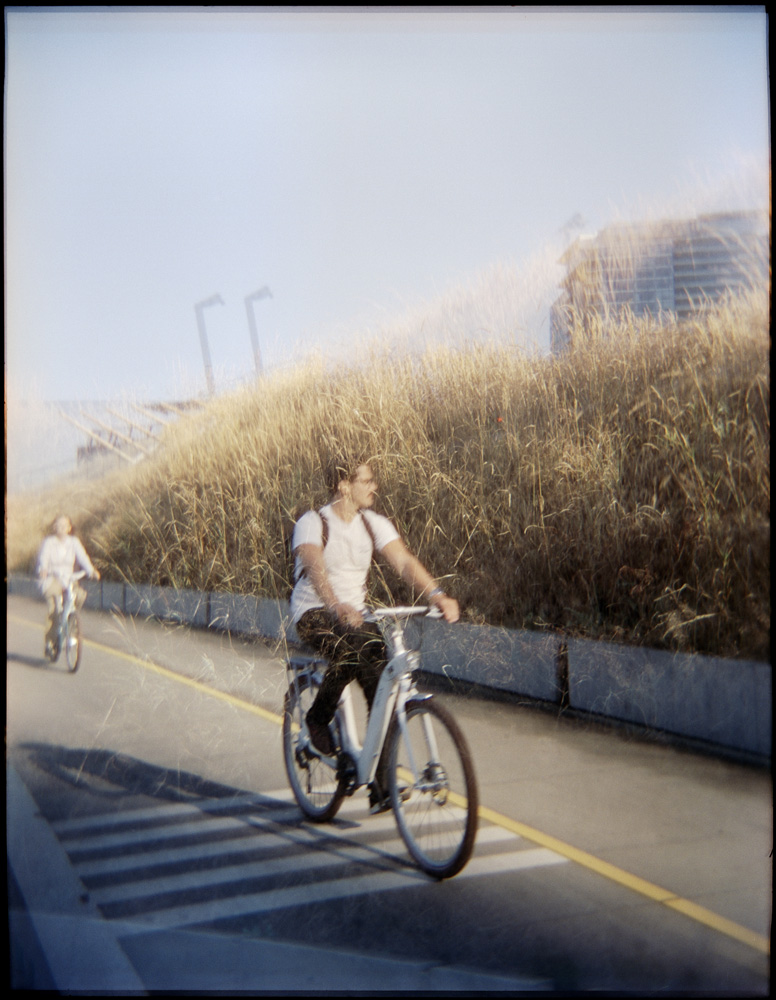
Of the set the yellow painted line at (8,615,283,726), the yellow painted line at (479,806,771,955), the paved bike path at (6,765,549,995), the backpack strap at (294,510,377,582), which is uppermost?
the backpack strap at (294,510,377,582)

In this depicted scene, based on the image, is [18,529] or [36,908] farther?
[18,529]

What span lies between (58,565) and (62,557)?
0.14 ft

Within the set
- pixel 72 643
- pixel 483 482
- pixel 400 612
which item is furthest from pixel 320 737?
pixel 483 482

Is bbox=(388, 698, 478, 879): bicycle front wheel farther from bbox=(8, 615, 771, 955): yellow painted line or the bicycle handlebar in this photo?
the bicycle handlebar

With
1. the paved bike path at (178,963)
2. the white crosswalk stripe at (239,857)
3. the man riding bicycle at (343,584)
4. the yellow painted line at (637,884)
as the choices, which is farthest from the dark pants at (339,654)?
the paved bike path at (178,963)

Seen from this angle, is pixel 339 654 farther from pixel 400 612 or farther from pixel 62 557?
pixel 62 557

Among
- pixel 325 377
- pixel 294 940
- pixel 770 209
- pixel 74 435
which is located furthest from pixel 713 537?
pixel 74 435

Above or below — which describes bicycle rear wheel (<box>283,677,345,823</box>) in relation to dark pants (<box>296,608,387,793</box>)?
below

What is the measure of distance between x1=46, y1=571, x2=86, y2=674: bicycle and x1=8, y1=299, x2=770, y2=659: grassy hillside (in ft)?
0.82

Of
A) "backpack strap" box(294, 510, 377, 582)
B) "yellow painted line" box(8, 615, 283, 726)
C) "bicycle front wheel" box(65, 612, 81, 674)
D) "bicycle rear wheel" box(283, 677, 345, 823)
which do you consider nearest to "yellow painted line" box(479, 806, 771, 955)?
"bicycle rear wheel" box(283, 677, 345, 823)

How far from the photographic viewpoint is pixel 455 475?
4.46 meters

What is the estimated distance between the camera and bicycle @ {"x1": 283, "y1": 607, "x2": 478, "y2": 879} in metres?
3.57

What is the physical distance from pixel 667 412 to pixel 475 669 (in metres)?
1.55

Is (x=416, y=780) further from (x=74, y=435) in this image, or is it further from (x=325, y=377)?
(x=74, y=435)
